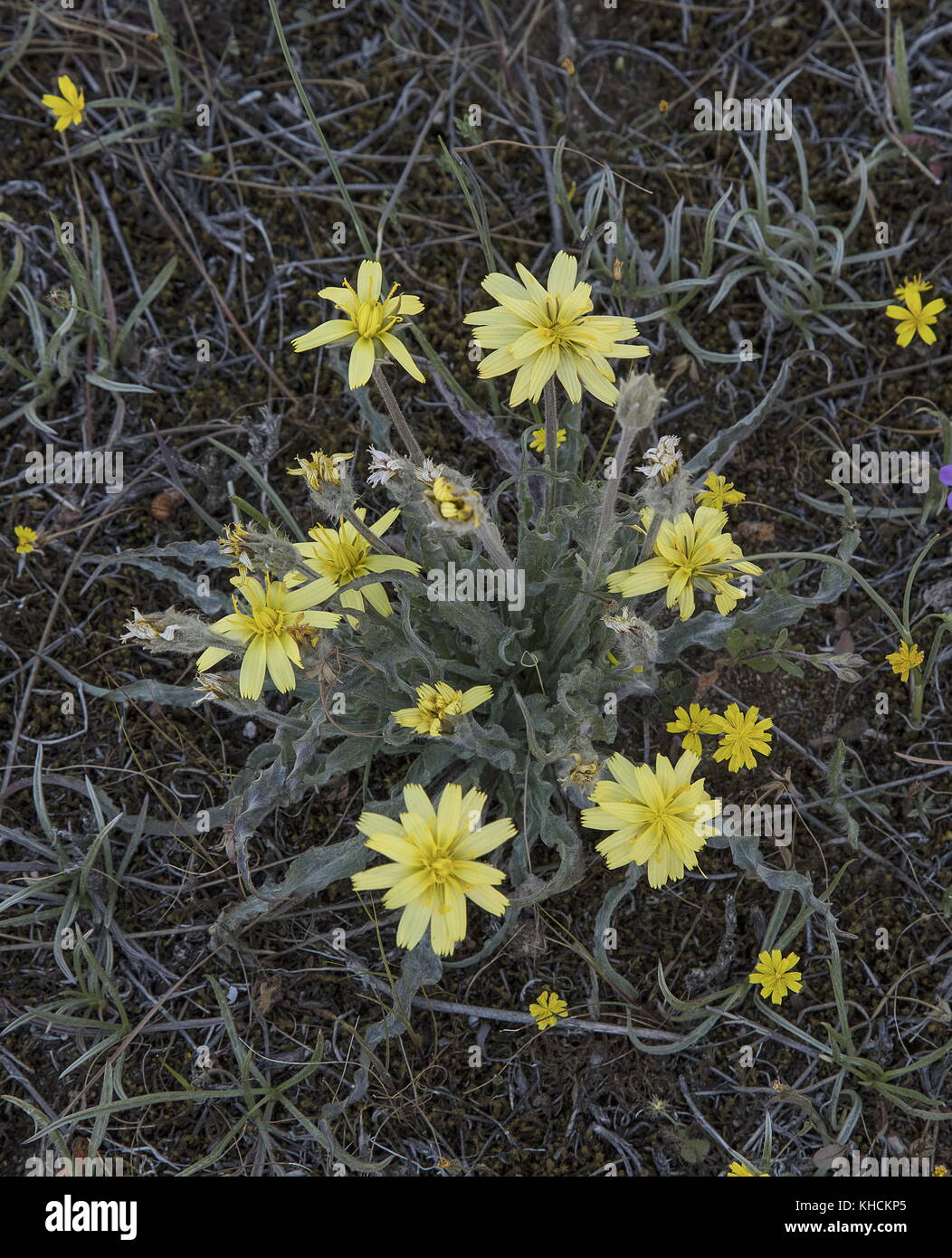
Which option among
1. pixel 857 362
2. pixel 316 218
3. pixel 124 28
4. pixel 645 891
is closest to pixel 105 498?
pixel 316 218

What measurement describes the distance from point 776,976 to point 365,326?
2.15 m

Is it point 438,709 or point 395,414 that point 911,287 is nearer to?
point 395,414

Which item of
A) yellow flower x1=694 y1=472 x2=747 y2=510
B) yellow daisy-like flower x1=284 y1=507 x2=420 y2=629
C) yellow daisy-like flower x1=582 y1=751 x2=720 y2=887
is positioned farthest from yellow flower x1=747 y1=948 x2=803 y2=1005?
yellow daisy-like flower x1=284 y1=507 x2=420 y2=629

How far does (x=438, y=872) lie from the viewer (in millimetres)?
2059

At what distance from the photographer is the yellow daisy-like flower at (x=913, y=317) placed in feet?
10.7

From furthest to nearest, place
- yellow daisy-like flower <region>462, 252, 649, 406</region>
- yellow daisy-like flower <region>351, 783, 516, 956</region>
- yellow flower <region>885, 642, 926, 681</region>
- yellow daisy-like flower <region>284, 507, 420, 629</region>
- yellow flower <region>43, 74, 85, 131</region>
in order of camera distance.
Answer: yellow flower <region>43, 74, 85, 131</region>, yellow flower <region>885, 642, 926, 681</region>, yellow daisy-like flower <region>284, 507, 420, 629</region>, yellow daisy-like flower <region>462, 252, 649, 406</region>, yellow daisy-like flower <region>351, 783, 516, 956</region>

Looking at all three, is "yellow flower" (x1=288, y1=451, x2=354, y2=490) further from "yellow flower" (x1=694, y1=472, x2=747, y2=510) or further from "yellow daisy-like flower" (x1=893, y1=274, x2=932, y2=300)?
"yellow daisy-like flower" (x1=893, y1=274, x2=932, y2=300)

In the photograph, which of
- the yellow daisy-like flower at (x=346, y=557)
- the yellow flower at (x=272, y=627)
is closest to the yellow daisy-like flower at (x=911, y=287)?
the yellow daisy-like flower at (x=346, y=557)

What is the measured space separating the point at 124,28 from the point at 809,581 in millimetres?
3527

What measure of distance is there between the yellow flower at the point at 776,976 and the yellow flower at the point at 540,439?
64.4 inches

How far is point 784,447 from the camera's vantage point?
137 inches

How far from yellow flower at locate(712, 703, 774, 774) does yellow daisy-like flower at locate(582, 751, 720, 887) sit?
573 mm

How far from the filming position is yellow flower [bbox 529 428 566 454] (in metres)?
2.86

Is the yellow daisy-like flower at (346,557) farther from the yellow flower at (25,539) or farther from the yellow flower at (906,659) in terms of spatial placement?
the yellow flower at (906,659)
